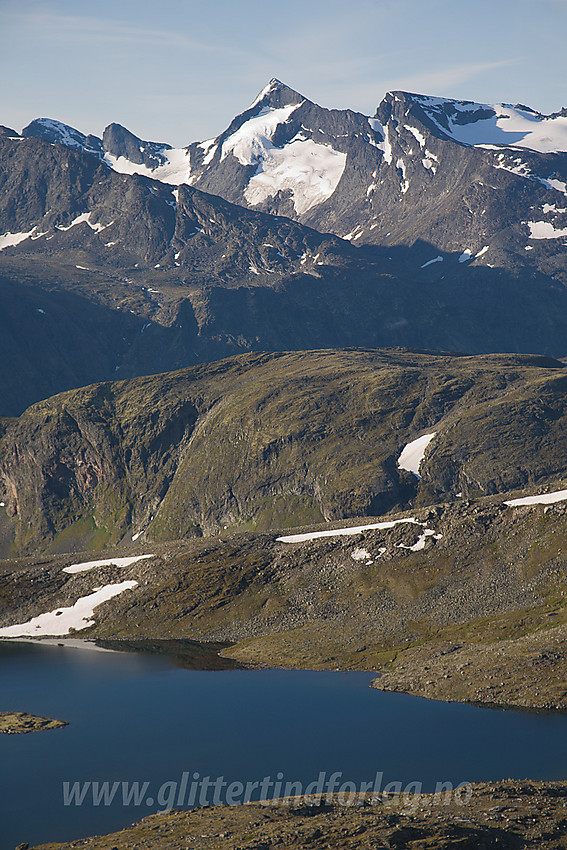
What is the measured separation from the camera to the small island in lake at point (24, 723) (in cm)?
8269

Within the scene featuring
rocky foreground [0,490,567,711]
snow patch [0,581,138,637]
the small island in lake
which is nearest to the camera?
the small island in lake

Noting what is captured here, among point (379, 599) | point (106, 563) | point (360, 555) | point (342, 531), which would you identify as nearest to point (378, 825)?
point (379, 599)

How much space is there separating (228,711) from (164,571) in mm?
52398

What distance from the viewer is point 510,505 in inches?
4759

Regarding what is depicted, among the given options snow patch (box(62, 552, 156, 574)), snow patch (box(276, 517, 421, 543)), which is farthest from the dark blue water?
snow patch (box(62, 552, 156, 574))

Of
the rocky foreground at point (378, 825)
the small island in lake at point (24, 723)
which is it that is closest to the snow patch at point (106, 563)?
the small island in lake at point (24, 723)

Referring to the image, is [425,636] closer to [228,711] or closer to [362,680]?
[362,680]

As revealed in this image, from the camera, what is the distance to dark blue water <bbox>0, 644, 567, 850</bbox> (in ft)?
213

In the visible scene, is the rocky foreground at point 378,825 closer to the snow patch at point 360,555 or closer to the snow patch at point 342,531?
the snow patch at point 360,555

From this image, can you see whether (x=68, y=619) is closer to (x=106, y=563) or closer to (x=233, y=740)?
(x=106, y=563)

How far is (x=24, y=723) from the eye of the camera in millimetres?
84625

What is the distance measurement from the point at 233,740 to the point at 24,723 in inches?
904

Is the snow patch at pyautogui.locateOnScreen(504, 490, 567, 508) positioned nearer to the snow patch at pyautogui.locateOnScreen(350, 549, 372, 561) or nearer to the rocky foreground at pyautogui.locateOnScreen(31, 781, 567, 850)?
the snow patch at pyautogui.locateOnScreen(350, 549, 372, 561)

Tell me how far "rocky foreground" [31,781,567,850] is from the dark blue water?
15.5 ft
